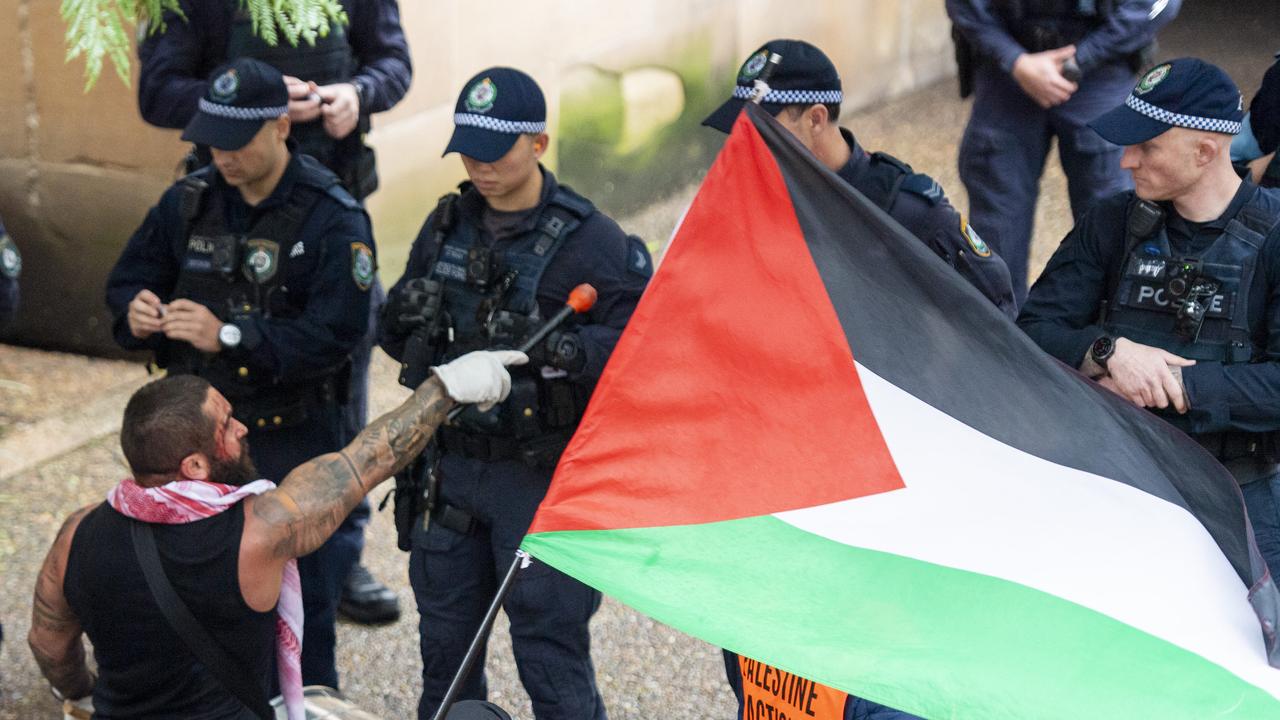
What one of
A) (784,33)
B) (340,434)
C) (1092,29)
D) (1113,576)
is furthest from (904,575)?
(784,33)

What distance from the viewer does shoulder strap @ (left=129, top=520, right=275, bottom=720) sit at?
3.51 meters

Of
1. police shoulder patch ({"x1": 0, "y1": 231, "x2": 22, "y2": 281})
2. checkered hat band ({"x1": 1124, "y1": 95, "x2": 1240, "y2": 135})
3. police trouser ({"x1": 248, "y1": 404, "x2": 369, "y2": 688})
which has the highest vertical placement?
checkered hat band ({"x1": 1124, "y1": 95, "x2": 1240, "y2": 135})

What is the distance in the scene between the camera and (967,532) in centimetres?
305

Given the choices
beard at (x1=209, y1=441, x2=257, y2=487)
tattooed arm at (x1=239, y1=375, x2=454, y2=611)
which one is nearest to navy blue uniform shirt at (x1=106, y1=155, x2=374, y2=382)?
tattooed arm at (x1=239, y1=375, x2=454, y2=611)

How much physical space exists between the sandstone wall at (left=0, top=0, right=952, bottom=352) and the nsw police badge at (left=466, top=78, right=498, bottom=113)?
375 centimetres

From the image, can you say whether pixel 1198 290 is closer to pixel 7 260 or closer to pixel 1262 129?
pixel 1262 129

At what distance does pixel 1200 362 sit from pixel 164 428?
2429 millimetres

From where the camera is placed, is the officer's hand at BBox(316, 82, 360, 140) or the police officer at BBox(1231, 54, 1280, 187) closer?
the police officer at BBox(1231, 54, 1280, 187)

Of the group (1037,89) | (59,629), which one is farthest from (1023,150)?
(59,629)

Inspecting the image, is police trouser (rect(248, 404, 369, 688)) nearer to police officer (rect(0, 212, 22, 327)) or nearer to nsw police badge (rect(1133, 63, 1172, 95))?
police officer (rect(0, 212, 22, 327))

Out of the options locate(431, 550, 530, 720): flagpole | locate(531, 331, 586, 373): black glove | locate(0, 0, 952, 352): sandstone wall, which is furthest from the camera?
locate(0, 0, 952, 352): sandstone wall

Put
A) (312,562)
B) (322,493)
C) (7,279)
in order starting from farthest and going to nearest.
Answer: (7,279)
(312,562)
(322,493)

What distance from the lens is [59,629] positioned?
3.88 meters

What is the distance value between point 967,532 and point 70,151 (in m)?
6.11
